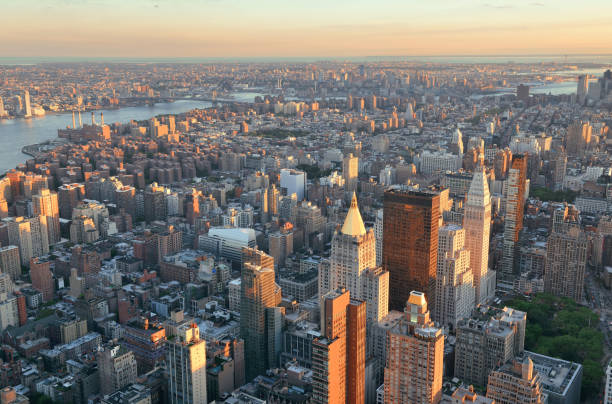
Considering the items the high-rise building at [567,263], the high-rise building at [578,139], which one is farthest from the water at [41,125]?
the high-rise building at [578,139]

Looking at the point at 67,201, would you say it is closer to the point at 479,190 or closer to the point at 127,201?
the point at 127,201

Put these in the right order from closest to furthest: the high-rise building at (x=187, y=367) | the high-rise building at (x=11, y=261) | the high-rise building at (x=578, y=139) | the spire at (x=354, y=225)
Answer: the high-rise building at (x=187, y=367)
the spire at (x=354, y=225)
the high-rise building at (x=11, y=261)
the high-rise building at (x=578, y=139)

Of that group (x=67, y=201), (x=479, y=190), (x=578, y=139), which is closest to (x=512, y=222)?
(x=479, y=190)

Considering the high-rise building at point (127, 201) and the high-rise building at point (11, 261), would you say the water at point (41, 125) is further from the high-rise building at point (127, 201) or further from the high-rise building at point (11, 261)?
the high-rise building at point (11, 261)

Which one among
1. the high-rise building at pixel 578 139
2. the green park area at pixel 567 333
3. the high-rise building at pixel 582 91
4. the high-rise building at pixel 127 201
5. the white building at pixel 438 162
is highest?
the high-rise building at pixel 582 91

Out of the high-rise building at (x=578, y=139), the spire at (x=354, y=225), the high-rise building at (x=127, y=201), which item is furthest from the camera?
the high-rise building at (x=578, y=139)

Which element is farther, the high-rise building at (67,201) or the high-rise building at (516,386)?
the high-rise building at (67,201)

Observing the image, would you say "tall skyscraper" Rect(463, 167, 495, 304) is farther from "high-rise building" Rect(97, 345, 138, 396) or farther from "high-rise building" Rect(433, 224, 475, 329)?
"high-rise building" Rect(97, 345, 138, 396)

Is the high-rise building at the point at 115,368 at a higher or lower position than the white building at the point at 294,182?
lower
